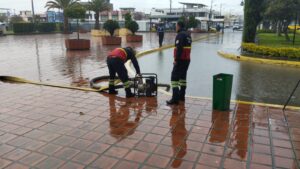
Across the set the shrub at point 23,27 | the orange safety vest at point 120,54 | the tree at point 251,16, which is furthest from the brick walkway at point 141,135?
the shrub at point 23,27

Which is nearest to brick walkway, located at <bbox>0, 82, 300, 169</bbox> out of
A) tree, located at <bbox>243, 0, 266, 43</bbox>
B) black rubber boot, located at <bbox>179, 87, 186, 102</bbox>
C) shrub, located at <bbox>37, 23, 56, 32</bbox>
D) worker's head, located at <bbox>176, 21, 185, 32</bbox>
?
black rubber boot, located at <bbox>179, 87, 186, 102</bbox>

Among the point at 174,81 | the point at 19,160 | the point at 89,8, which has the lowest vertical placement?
the point at 19,160

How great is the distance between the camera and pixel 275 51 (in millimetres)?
13336

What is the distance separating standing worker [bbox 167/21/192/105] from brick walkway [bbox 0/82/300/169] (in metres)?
0.28

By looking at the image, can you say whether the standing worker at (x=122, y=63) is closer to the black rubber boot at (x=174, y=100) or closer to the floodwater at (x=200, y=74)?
the black rubber boot at (x=174, y=100)

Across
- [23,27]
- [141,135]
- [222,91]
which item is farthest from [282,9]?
[23,27]

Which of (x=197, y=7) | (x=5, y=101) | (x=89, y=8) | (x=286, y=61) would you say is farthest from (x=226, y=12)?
(x=5, y=101)

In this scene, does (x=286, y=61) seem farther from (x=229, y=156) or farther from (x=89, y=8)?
(x=89, y=8)

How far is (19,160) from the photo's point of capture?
363cm

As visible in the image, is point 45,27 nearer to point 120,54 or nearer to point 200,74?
point 200,74

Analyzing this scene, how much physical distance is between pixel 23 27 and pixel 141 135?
37.4 m

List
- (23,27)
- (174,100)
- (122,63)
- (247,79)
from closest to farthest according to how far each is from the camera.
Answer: (174,100) → (122,63) → (247,79) → (23,27)

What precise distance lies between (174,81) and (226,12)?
141 metres

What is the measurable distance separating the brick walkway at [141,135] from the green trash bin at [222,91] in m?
0.18
